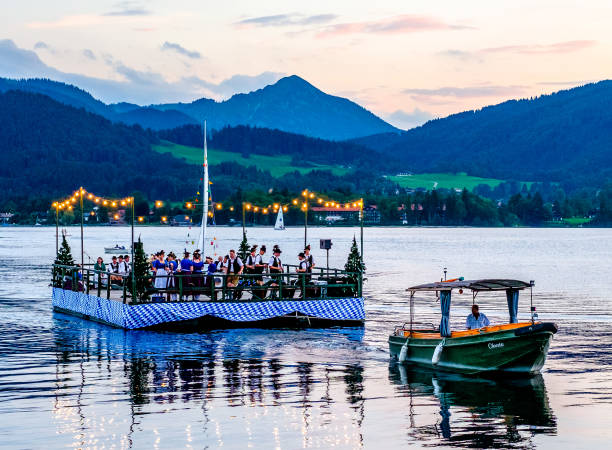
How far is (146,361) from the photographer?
30.2 metres

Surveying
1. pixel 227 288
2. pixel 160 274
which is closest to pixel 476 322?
pixel 227 288

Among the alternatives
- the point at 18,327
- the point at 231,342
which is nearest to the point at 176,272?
the point at 231,342

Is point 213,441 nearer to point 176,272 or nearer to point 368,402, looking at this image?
point 368,402

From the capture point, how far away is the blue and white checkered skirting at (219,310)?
3775 centimetres

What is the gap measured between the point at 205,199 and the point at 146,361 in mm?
22539

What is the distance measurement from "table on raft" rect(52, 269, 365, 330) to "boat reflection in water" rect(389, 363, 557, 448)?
10.2 m

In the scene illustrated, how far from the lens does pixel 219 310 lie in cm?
3806

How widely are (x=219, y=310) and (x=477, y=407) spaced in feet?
54.5

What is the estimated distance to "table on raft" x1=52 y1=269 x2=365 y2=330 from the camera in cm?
3778

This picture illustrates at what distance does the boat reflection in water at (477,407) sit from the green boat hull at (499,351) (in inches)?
14.2

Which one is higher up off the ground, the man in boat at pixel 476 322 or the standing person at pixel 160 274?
the standing person at pixel 160 274

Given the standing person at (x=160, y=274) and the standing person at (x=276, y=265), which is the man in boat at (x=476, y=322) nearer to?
the standing person at (x=276, y=265)

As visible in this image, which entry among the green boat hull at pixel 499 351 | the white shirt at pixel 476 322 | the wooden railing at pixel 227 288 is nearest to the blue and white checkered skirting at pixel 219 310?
the wooden railing at pixel 227 288

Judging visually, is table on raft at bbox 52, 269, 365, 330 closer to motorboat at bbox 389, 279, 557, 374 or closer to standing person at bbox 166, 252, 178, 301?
standing person at bbox 166, 252, 178, 301
